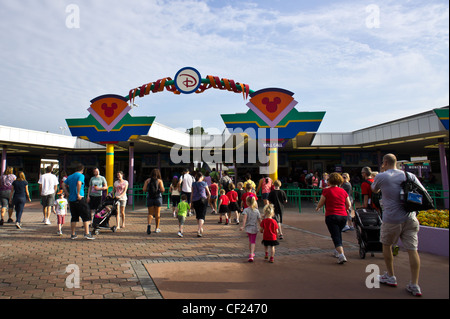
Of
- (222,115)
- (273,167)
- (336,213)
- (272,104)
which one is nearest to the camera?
(336,213)

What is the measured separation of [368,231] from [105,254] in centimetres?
505

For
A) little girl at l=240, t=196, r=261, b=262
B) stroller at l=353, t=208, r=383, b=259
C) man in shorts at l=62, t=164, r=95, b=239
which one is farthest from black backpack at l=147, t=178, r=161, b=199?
stroller at l=353, t=208, r=383, b=259

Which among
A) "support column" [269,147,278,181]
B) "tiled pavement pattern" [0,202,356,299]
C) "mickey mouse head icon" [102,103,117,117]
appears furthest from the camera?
"mickey mouse head icon" [102,103,117,117]

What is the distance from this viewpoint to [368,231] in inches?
203

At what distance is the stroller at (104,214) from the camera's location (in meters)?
7.43

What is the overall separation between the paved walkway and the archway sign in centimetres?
406

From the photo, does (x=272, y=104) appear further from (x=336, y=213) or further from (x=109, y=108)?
(x=109, y=108)

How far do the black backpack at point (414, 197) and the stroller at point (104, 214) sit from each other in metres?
6.94

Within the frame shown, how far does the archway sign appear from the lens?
→ 393 inches

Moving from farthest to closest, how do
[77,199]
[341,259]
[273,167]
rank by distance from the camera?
[273,167], [77,199], [341,259]

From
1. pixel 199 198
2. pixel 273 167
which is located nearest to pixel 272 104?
pixel 273 167

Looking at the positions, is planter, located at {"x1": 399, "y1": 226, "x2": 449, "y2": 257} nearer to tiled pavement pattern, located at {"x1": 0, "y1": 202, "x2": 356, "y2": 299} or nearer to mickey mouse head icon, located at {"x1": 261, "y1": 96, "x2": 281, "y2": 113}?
tiled pavement pattern, located at {"x1": 0, "y1": 202, "x2": 356, "y2": 299}
